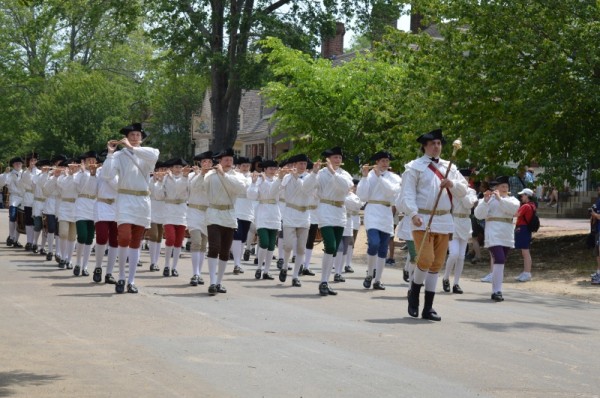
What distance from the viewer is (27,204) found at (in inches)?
989

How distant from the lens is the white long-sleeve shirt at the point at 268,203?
20.8 m

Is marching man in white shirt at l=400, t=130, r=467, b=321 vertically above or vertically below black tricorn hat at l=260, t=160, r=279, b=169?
below

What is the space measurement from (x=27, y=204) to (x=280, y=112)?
624 inches

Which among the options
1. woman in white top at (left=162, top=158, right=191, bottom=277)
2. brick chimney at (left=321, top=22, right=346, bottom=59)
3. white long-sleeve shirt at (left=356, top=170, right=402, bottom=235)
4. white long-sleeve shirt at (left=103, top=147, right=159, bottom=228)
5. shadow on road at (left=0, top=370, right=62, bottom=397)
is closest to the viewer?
shadow on road at (left=0, top=370, right=62, bottom=397)

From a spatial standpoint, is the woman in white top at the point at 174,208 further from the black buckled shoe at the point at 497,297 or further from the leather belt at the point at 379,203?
the black buckled shoe at the point at 497,297

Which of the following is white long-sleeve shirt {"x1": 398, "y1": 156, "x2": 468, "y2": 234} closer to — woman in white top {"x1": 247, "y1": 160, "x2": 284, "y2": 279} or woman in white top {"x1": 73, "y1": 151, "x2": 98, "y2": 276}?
woman in white top {"x1": 247, "y1": 160, "x2": 284, "y2": 279}

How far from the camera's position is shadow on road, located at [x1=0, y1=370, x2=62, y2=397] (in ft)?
28.0

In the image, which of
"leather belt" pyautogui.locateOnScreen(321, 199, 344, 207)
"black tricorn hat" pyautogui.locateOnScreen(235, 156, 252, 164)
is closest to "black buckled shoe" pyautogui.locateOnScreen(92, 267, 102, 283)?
"leather belt" pyautogui.locateOnScreen(321, 199, 344, 207)

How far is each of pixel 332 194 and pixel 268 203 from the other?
13.8 feet

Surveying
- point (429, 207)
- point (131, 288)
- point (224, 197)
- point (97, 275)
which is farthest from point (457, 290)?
point (97, 275)

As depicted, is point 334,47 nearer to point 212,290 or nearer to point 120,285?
point 212,290

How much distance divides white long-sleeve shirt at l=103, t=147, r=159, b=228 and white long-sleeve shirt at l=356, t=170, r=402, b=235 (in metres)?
3.79

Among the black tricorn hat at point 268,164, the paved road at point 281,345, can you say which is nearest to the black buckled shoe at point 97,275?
the paved road at point 281,345

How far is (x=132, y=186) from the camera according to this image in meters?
15.8
